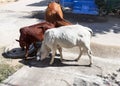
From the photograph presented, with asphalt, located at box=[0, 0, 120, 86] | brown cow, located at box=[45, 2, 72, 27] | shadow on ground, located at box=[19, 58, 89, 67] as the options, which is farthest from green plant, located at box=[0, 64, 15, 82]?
brown cow, located at box=[45, 2, 72, 27]

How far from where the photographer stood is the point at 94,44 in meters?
9.34

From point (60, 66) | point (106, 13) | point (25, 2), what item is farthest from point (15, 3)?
point (60, 66)

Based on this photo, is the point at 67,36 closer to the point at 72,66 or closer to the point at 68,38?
the point at 68,38

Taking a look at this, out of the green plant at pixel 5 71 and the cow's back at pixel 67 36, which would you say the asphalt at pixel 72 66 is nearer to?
the green plant at pixel 5 71

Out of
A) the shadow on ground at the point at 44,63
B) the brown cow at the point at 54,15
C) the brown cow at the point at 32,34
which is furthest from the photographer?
the brown cow at the point at 54,15

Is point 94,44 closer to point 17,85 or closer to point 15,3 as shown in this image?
point 17,85

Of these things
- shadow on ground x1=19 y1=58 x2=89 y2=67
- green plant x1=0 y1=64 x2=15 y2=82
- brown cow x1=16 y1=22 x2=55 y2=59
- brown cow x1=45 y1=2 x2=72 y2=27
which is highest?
brown cow x1=45 y1=2 x2=72 y2=27

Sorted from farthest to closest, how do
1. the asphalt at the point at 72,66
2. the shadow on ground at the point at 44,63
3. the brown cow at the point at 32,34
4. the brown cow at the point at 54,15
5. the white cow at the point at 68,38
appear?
1. the brown cow at the point at 54,15
2. the brown cow at the point at 32,34
3. the shadow on ground at the point at 44,63
4. the white cow at the point at 68,38
5. the asphalt at the point at 72,66

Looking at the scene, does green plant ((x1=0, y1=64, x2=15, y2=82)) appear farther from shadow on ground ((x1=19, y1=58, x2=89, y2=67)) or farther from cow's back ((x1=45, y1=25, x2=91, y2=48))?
cow's back ((x1=45, y1=25, x2=91, y2=48))

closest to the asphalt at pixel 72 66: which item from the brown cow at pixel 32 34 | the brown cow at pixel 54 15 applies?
the brown cow at pixel 32 34

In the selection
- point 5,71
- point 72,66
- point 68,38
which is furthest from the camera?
point 72,66

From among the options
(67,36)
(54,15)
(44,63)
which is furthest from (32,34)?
(54,15)

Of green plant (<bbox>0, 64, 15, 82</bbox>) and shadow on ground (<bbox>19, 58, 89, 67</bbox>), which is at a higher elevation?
shadow on ground (<bbox>19, 58, 89, 67</bbox>)

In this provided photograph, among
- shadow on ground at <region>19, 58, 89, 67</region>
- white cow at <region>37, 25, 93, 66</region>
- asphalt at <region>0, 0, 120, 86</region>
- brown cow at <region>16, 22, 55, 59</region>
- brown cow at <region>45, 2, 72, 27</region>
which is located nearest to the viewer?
asphalt at <region>0, 0, 120, 86</region>
